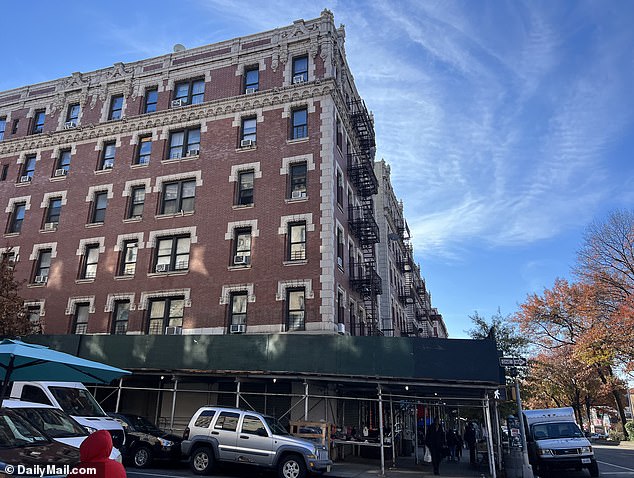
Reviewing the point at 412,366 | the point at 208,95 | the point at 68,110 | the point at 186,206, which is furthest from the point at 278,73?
the point at 412,366

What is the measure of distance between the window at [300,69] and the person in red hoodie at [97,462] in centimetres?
2313

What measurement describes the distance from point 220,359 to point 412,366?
23.9ft

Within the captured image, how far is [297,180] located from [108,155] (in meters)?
12.2

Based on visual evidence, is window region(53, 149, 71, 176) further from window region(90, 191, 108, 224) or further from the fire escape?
the fire escape

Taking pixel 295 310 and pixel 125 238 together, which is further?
pixel 125 238

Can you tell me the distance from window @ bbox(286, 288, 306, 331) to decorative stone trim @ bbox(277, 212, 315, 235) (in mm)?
2827

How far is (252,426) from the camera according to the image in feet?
46.5

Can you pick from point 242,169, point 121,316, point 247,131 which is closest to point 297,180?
point 242,169

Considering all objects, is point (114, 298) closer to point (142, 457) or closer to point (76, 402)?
point (142, 457)

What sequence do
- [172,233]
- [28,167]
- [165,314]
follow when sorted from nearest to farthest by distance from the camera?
[165,314] → [172,233] → [28,167]

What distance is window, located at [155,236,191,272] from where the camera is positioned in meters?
23.9

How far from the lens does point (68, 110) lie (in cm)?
2994

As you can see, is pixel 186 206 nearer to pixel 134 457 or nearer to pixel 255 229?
pixel 255 229

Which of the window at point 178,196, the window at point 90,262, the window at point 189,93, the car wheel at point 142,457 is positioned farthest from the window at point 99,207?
the car wheel at point 142,457
